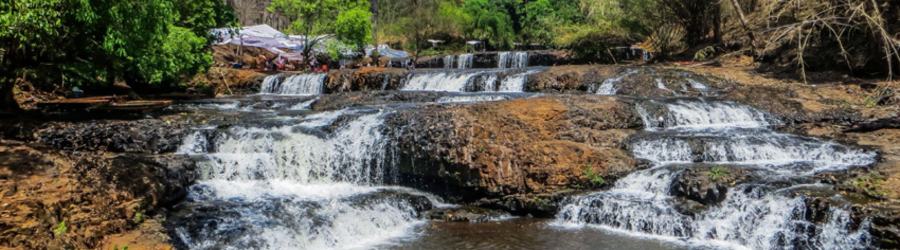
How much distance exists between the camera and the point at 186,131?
10.8m

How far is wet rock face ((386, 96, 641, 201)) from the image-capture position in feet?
30.7

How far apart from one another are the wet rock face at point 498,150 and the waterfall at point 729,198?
602 millimetres

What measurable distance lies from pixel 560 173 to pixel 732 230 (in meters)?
2.72

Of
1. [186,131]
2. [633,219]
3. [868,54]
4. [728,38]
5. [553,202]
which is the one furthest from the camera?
[728,38]

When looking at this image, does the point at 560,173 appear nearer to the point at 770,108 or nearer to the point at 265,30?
the point at 770,108

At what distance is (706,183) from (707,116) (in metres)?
5.18

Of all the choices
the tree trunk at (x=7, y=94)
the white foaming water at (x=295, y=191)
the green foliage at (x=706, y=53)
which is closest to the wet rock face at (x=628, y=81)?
the green foliage at (x=706, y=53)

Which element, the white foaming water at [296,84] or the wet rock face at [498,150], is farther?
the white foaming water at [296,84]

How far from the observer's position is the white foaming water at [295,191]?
7391mm

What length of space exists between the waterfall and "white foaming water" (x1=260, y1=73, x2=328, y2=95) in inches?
505

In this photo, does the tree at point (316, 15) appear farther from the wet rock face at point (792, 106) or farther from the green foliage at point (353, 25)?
the wet rock face at point (792, 106)

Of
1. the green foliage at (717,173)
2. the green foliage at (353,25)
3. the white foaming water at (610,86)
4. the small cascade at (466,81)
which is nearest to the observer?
the green foliage at (717,173)

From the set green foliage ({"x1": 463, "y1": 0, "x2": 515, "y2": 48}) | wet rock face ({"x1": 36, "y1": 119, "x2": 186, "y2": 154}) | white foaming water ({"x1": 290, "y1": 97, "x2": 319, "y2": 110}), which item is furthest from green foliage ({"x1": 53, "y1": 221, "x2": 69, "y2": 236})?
green foliage ({"x1": 463, "y1": 0, "x2": 515, "y2": 48})

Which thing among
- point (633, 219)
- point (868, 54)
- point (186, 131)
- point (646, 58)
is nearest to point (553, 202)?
point (633, 219)
